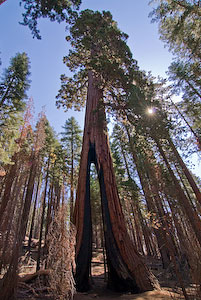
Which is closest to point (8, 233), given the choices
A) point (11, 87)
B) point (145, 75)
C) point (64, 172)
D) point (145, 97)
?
point (145, 97)

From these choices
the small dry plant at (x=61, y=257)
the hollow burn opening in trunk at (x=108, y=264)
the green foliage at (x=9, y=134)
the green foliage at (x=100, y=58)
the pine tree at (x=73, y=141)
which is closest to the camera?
the small dry plant at (x=61, y=257)

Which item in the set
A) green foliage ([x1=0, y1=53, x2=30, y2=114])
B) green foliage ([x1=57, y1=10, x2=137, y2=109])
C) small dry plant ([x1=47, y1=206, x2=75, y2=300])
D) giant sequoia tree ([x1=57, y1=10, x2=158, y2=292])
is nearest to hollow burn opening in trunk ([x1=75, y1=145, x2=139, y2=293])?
giant sequoia tree ([x1=57, y1=10, x2=158, y2=292])

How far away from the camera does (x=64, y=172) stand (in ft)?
40.8

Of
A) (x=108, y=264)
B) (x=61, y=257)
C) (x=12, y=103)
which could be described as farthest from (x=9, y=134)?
(x=108, y=264)

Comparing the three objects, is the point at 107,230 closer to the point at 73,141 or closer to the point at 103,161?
the point at 103,161

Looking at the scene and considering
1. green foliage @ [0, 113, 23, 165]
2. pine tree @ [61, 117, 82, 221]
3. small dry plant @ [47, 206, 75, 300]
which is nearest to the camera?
small dry plant @ [47, 206, 75, 300]

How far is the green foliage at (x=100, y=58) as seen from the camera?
565cm

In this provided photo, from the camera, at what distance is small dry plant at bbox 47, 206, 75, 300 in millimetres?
2633

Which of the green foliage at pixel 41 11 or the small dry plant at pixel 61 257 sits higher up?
the green foliage at pixel 41 11

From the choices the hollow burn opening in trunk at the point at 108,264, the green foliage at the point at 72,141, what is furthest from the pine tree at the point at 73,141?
the hollow burn opening in trunk at the point at 108,264

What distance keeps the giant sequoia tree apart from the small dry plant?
1632mm

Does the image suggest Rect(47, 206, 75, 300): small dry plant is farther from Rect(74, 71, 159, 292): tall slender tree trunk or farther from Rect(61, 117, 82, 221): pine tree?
Rect(61, 117, 82, 221): pine tree

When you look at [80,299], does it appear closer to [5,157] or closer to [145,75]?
[5,157]

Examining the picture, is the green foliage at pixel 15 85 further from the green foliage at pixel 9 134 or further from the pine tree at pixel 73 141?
the pine tree at pixel 73 141
